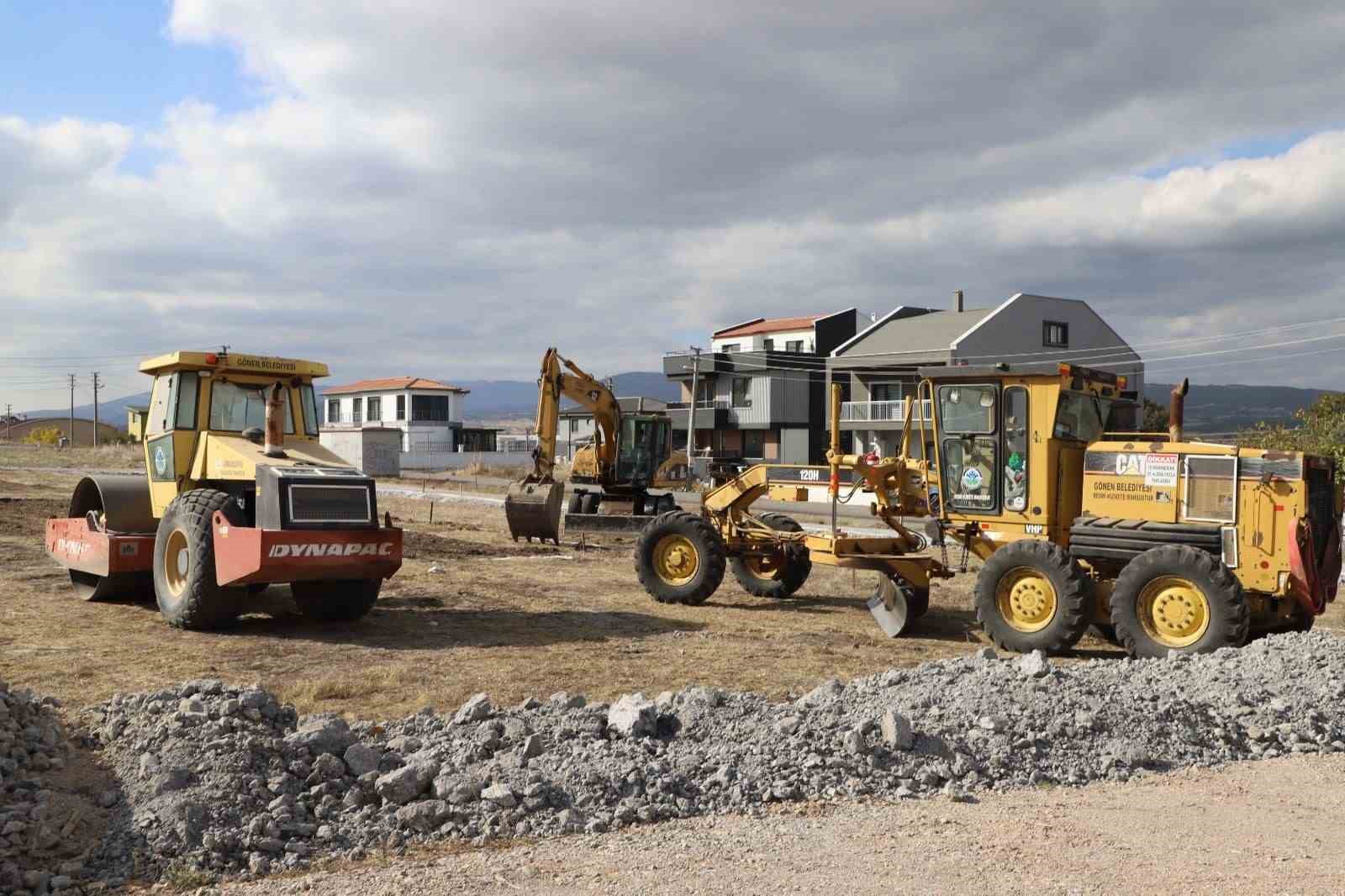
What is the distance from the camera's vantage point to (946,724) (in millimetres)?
6930

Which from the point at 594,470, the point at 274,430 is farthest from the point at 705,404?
the point at 274,430

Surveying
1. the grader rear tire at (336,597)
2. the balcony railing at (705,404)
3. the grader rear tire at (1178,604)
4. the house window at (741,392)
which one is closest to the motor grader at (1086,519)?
the grader rear tire at (1178,604)

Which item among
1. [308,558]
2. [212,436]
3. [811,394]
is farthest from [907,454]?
[811,394]

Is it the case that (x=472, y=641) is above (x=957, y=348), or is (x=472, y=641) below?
below

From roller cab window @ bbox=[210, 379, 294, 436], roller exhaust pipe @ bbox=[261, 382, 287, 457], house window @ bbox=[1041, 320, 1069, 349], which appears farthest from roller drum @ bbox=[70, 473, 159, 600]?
house window @ bbox=[1041, 320, 1069, 349]

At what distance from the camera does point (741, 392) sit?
179ft

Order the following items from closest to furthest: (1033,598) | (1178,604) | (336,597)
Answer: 1. (1178,604)
2. (1033,598)
3. (336,597)

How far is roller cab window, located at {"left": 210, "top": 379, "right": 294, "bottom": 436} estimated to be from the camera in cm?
1238

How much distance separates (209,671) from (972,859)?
6.45m

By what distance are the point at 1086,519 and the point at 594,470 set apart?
15527mm

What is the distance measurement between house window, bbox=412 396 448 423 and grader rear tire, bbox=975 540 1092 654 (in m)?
67.3

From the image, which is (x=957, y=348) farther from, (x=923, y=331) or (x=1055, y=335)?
(x=1055, y=335)

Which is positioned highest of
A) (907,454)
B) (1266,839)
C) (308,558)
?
(907,454)

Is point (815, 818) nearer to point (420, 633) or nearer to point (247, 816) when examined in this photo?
point (247, 816)
